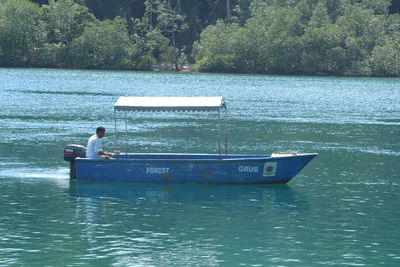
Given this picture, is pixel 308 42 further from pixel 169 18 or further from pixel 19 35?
pixel 19 35

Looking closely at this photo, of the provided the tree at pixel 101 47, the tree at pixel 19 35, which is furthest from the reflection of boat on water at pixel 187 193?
the tree at pixel 19 35

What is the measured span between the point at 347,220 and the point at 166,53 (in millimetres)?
104348

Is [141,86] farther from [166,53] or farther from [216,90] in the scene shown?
[166,53]

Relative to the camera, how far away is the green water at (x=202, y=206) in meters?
18.0

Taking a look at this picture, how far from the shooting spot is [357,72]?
388 ft

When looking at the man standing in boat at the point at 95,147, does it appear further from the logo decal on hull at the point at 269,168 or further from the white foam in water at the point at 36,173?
the logo decal on hull at the point at 269,168

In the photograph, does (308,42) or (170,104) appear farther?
(308,42)

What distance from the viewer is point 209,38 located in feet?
405

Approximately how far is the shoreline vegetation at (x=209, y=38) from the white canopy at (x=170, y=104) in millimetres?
91575

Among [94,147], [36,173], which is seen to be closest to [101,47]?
[36,173]

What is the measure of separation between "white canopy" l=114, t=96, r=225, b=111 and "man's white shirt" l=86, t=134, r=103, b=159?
1.88 meters

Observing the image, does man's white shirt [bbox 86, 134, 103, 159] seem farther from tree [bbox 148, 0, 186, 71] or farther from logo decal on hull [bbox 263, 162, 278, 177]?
tree [bbox 148, 0, 186, 71]

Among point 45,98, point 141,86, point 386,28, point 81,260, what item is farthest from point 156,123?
point 386,28

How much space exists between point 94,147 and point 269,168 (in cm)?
535
